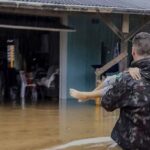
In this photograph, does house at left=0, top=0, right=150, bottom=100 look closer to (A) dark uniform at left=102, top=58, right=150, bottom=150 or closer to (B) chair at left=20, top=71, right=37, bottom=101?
(B) chair at left=20, top=71, right=37, bottom=101

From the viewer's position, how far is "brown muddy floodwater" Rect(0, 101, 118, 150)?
27.9ft

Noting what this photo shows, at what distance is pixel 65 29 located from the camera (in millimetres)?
15117

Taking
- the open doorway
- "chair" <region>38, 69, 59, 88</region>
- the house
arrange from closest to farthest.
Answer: the house → "chair" <region>38, 69, 59, 88</region> → the open doorway

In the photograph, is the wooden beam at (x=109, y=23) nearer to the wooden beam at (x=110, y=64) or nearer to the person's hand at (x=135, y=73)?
the wooden beam at (x=110, y=64)

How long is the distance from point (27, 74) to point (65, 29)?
93.8 inches

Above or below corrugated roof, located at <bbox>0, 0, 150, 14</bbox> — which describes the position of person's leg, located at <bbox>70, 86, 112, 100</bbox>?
below

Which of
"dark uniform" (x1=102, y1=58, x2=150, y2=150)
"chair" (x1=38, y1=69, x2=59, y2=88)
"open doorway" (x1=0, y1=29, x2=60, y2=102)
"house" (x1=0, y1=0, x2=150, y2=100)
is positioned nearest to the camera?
"dark uniform" (x1=102, y1=58, x2=150, y2=150)

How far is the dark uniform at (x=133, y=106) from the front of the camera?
11.8 feet

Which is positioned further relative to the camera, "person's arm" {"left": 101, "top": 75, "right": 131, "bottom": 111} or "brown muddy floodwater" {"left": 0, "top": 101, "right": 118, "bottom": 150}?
"brown muddy floodwater" {"left": 0, "top": 101, "right": 118, "bottom": 150}

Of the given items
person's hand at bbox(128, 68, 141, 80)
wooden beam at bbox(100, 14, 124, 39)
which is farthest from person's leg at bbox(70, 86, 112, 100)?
wooden beam at bbox(100, 14, 124, 39)

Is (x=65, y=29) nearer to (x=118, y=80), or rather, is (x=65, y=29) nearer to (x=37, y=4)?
(x=37, y=4)

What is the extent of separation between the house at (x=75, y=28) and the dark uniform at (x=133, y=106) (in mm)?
9358

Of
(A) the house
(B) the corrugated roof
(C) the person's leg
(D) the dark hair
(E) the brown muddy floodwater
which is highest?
(B) the corrugated roof

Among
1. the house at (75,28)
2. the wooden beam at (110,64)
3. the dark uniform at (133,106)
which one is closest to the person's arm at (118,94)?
the dark uniform at (133,106)
